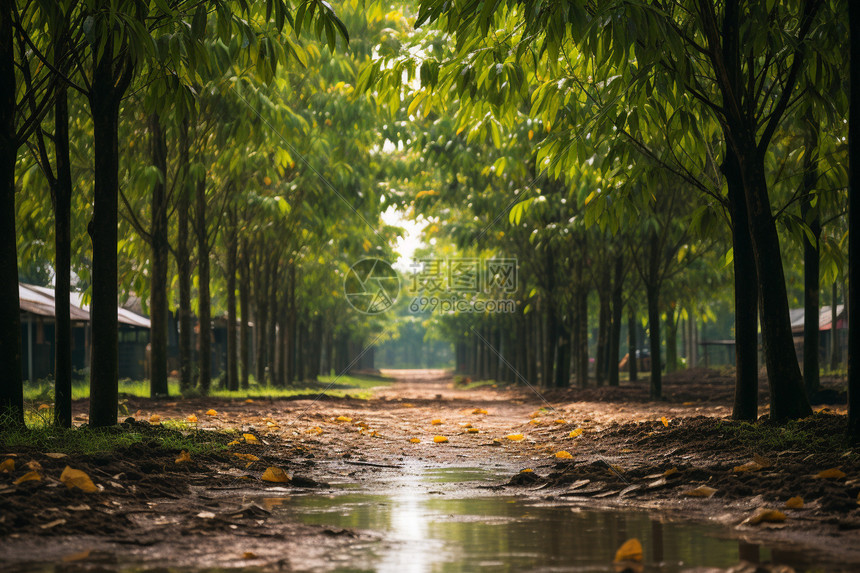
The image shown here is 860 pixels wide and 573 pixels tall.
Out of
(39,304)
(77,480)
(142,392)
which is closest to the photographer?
(77,480)

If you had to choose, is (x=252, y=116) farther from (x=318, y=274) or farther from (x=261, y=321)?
(x=318, y=274)

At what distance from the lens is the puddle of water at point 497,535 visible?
11.9 feet

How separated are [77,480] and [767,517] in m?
3.95

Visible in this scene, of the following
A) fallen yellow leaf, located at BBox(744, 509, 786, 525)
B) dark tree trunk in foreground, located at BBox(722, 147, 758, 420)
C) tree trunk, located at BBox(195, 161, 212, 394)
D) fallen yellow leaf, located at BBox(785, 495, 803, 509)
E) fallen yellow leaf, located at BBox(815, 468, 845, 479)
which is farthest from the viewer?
tree trunk, located at BBox(195, 161, 212, 394)

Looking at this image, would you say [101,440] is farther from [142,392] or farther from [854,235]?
[142,392]

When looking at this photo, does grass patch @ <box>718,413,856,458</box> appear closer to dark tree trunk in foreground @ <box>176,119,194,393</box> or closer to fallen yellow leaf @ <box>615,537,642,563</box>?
fallen yellow leaf @ <box>615,537,642,563</box>

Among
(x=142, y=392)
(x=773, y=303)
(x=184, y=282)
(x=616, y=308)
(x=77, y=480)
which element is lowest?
(x=142, y=392)

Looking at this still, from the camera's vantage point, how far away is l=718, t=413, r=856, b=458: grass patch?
251 inches

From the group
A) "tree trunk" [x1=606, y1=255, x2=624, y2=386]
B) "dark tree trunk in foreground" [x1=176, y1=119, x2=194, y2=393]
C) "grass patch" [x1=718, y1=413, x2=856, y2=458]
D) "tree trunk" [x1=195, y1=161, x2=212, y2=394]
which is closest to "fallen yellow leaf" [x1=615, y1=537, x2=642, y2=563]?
"grass patch" [x1=718, y1=413, x2=856, y2=458]

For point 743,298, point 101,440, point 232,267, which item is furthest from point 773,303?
point 232,267

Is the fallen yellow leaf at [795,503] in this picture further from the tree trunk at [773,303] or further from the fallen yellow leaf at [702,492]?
the tree trunk at [773,303]

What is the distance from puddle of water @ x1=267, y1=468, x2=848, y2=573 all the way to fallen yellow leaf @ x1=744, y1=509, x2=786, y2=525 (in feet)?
0.78

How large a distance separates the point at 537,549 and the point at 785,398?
4.96m

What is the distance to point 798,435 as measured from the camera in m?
6.92
